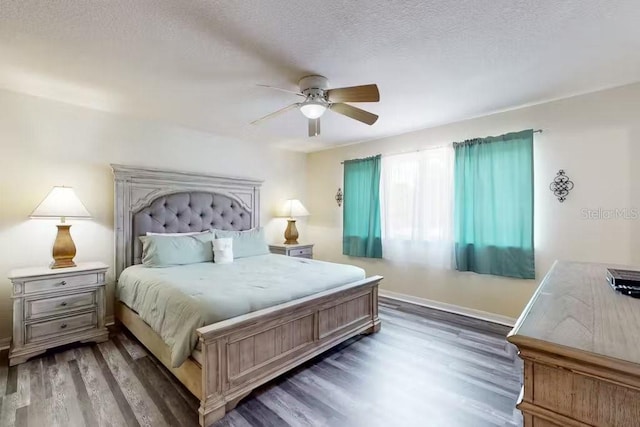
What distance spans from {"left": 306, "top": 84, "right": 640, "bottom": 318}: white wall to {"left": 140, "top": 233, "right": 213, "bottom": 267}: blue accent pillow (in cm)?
288

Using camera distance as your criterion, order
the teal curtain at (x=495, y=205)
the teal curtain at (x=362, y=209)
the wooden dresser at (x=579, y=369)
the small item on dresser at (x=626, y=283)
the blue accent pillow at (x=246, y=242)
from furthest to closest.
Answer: the teal curtain at (x=362, y=209), the blue accent pillow at (x=246, y=242), the teal curtain at (x=495, y=205), the small item on dresser at (x=626, y=283), the wooden dresser at (x=579, y=369)

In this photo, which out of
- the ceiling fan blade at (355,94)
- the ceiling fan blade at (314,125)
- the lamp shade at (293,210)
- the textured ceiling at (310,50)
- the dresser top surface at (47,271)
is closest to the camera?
the textured ceiling at (310,50)

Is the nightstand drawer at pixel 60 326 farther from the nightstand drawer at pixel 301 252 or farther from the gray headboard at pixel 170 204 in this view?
the nightstand drawer at pixel 301 252

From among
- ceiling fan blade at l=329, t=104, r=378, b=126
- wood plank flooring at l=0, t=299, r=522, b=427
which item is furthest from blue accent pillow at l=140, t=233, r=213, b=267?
ceiling fan blade at l=329, t=104, r=378, b=126

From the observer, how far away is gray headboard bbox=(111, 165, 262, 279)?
3295mm

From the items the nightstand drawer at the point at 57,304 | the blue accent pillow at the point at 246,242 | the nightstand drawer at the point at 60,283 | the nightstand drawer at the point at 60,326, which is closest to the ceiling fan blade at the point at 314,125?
the blue accent pillow at the point at 246,242

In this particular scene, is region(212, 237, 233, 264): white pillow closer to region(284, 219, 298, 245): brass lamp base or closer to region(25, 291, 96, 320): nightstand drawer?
region(25, 291, 96, 320): nightstand drawer

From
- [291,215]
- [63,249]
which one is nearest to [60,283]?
[63,249]

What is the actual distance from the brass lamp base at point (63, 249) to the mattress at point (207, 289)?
482mm

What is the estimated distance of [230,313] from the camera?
1.96 m

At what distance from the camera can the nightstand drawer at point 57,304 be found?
Answer: 2.47 meters

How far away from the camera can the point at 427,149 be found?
393 centimetres

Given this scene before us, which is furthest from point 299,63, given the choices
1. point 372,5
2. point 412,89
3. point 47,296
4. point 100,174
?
point 47,296

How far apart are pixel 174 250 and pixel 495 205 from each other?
3.58 meters
